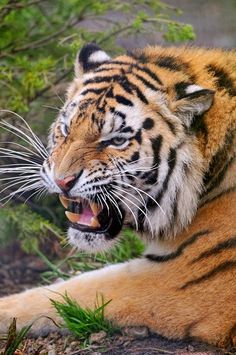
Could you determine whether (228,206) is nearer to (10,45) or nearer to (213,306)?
(213,306)

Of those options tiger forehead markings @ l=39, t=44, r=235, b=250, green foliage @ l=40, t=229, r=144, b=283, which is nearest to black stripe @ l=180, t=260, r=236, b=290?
tiger forehead markings @ l=39, t=44, r=235, b=250

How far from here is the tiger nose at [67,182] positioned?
386cm

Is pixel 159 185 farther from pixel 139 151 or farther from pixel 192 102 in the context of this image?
pixel 192 102

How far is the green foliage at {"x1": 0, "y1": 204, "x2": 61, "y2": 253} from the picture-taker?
223 inches

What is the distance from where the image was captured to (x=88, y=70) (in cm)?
445

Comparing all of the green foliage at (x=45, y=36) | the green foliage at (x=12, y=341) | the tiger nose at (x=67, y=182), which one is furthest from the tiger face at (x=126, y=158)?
the green foliage at (x=45, y=36)

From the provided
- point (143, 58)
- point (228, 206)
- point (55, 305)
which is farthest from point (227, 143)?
point (55, 305)

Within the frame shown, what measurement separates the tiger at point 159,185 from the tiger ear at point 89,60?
0.16 metres

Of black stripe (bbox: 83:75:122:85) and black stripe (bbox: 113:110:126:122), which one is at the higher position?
black stripe (bbox: 83:75:122:85)

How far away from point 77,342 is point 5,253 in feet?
6.71

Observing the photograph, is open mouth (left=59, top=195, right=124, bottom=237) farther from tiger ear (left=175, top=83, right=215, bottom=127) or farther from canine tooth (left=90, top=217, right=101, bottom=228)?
tiger ear (left=175, top=83, right=215, bottom=127)

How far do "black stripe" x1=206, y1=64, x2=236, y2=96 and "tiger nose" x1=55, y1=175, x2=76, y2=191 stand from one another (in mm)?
889

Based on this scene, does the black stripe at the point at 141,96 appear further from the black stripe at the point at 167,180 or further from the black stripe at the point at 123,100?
the black stripe at the point at 167,180

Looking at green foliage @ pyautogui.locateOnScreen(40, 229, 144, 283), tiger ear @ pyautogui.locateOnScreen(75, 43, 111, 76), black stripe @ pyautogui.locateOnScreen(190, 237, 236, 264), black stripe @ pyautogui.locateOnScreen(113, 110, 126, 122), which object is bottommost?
green foliage @ pyautogui.locateOnScreen(40, 229, 144, 283)
